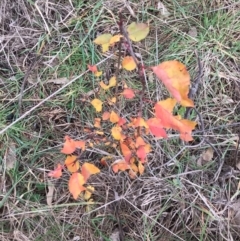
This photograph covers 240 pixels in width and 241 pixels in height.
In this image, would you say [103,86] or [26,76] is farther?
[26,76]

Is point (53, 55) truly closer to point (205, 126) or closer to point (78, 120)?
point (78, 120)

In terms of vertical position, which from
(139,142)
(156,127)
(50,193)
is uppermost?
(156,127)

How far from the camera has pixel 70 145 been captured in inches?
71.4

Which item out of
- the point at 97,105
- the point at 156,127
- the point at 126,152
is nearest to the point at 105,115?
the point at 97,105

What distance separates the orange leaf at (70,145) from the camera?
5.90 feet

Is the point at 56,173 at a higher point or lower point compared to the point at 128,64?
lower

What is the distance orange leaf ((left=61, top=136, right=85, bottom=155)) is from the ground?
0.31ft

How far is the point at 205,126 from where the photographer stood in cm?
195

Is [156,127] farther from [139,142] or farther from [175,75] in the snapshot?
[175,75]

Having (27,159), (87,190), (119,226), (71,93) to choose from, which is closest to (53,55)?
(71,93)

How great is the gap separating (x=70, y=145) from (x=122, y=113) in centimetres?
29

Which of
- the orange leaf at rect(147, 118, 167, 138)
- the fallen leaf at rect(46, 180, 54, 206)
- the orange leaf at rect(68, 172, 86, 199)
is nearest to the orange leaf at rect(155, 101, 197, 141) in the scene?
the orange leaf at rect(147, 118, 167, 138)

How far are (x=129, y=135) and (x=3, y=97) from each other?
61cm

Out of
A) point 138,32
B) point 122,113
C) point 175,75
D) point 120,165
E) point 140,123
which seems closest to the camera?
point 175,75
